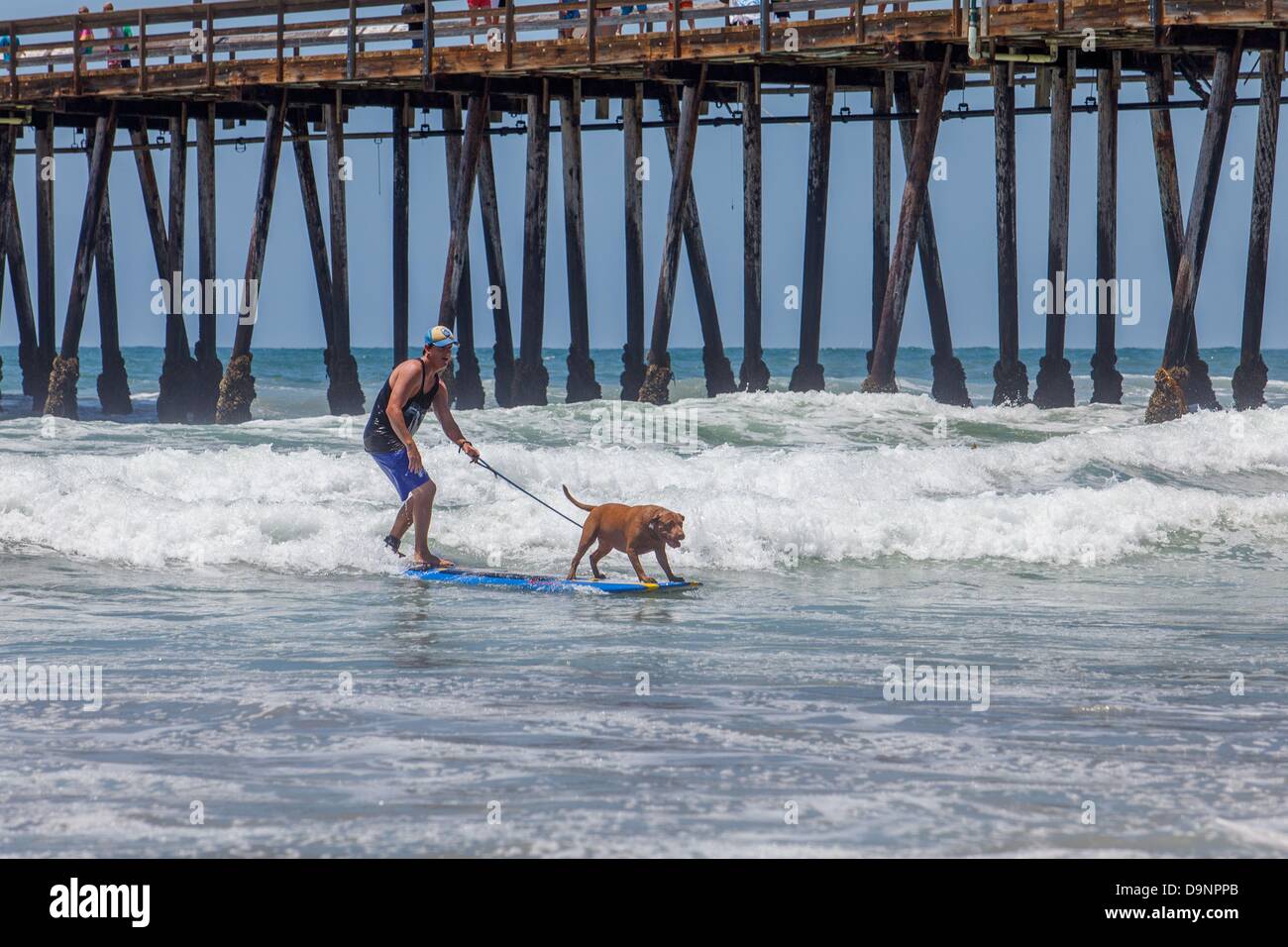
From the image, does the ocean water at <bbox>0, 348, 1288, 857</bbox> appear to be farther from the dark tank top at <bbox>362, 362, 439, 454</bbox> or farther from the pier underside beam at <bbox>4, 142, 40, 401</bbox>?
the pier underside beam at <bbox>4, 142, 40, 401</bbox>

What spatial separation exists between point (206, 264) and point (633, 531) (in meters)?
13.7

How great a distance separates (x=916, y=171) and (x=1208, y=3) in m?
3.40

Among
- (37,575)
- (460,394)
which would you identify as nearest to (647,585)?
(37,575)

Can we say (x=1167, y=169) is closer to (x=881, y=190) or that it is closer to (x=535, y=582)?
(x=881, y=190)

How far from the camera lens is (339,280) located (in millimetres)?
21000

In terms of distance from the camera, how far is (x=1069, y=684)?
6980 mm

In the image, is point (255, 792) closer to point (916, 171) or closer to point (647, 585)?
point (647, 585)

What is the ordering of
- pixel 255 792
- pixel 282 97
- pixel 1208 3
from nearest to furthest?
pixel 255 792
pixel 1208 3
pixel 282 97

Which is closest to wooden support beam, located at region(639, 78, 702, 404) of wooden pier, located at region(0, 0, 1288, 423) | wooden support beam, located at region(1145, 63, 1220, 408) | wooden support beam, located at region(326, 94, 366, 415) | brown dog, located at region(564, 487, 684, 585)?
wooden pier, located at region(0, 0, 1288, 423)

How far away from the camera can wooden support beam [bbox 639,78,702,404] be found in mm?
19328

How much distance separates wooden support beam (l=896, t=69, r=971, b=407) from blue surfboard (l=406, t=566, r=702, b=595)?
12.0 m

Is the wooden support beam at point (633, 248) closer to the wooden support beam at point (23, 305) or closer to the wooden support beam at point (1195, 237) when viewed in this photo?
the wooden support beam at point (1195, 237)

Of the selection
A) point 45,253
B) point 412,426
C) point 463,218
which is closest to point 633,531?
point 412,426

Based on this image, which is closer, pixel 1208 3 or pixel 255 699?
pixel 255 699
